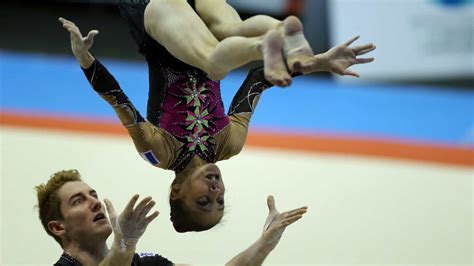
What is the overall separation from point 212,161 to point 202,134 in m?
0.17

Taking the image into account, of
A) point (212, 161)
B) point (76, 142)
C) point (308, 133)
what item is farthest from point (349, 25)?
point (212, 161)

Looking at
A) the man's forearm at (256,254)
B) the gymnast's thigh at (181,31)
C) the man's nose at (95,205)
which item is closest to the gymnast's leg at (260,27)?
the gymnast's thigh at (181,31)

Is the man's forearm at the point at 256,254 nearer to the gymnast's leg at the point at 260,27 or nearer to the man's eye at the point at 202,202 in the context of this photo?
the man's eye at the point at 202,202

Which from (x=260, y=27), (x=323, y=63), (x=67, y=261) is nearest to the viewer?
(x=260, y=27)

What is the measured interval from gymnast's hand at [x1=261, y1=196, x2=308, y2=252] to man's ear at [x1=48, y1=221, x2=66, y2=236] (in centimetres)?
112

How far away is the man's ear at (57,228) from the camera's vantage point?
4.10m

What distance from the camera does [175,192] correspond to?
369 cm

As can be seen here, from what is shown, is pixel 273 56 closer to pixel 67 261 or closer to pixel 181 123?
pixel 181 123

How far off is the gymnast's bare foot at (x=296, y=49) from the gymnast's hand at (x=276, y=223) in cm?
141

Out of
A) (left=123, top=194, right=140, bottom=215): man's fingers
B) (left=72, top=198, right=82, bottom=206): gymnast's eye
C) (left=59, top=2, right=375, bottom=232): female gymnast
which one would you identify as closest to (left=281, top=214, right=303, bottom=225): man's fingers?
(left=59, top=2, right=375, bottom=232): female gymnast

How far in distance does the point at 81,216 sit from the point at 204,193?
2.84 ft

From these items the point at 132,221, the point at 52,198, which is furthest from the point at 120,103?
the point at 52,198

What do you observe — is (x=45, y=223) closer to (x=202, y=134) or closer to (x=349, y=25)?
(x=202, y=134)

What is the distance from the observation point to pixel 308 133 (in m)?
7.49
